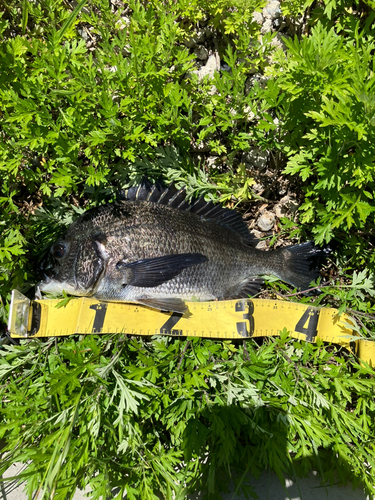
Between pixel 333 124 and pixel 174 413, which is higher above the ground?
pixel 333 124

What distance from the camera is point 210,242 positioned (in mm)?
2957

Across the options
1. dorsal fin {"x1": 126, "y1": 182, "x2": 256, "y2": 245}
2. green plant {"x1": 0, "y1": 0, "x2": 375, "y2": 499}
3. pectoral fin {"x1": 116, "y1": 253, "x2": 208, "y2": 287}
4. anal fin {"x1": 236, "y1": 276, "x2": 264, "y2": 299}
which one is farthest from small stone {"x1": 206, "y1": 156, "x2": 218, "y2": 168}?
anal fin {"x1": 236, "y1": 276, "x2": 264, "y2": 299}

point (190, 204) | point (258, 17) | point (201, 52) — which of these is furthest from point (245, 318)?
point (258, 17)

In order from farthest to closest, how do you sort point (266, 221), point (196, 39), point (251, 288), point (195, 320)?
point (266, 221)
point (196, 39)
point (251, 288)
point (195, 320)

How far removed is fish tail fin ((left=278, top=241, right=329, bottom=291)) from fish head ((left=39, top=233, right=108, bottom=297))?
1740 mm

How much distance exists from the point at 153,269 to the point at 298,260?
1.46 m

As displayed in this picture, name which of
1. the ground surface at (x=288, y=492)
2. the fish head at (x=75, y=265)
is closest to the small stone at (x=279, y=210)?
the fish head at (x=75, y=265)

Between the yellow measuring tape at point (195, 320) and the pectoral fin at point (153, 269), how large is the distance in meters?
0.32

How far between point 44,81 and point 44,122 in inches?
16.1

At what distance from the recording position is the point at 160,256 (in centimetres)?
280

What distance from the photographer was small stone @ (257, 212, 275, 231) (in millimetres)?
3355

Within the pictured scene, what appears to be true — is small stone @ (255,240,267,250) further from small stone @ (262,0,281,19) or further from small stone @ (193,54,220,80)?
small stone @ (262,0,281,19)

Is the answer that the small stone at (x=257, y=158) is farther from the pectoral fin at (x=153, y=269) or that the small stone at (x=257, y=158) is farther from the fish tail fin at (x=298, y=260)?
the pectoral fin at (x=153, y=269)

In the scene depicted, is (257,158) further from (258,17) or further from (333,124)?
(258,17)
